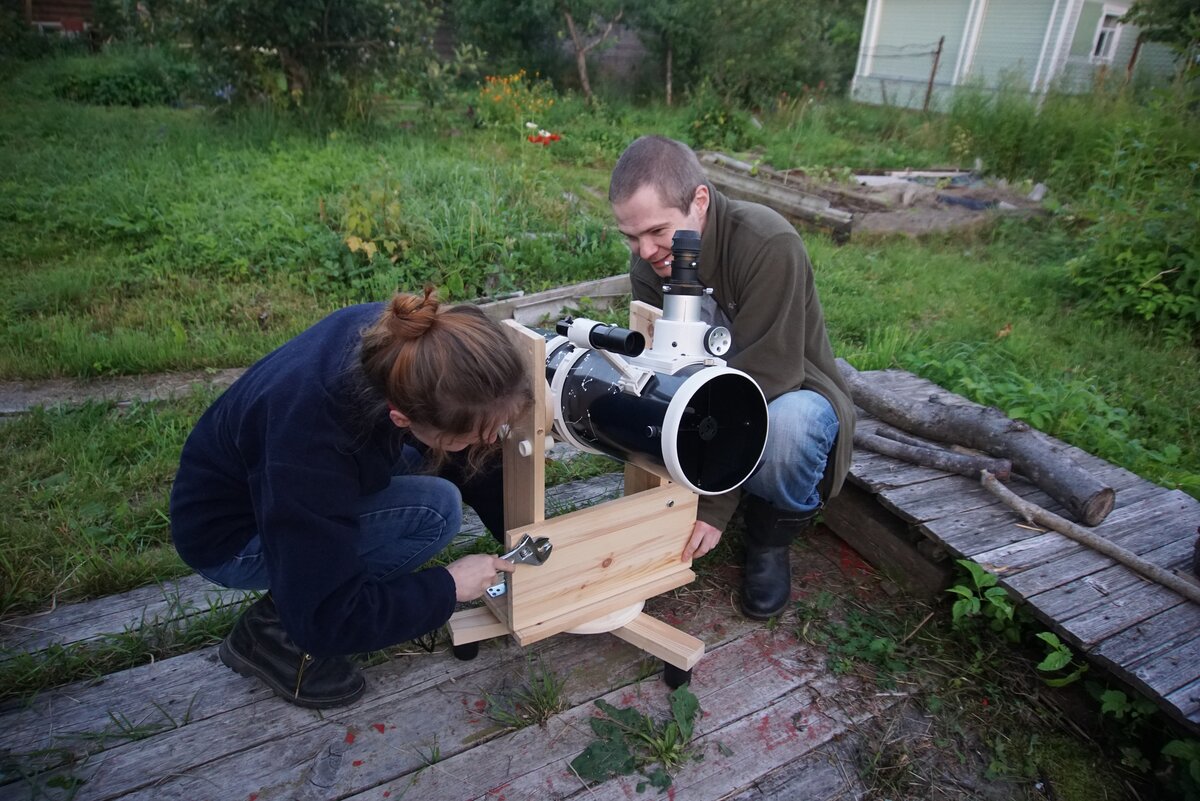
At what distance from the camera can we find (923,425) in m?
2.74

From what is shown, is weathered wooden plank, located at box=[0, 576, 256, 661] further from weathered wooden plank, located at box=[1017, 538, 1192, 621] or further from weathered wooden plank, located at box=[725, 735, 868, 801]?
weathered wooden plank, located at box=[1017, 538, 1192, 621]

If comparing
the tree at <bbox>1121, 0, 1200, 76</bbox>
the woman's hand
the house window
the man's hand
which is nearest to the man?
A: the man's hand

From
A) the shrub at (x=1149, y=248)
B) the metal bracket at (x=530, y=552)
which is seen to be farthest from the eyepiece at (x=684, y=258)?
the shrub at (x=1149, y=248)

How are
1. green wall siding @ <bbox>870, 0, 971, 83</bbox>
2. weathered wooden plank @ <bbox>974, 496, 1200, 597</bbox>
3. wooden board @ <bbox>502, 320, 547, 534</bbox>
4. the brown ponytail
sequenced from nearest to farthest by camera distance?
the brown ponytail < wooden board @ <bbox>502, 320, 547, 534</bbox> < weathered wooden plank @ <bbox>974, 496, 1200, 597</bbox> < green wall siding @ <bbox>870, 0, 971, 83</bbox>

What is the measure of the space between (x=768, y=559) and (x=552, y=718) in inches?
32.2

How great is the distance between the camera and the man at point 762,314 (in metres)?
1.99

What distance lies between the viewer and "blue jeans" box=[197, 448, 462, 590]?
5.74 feet

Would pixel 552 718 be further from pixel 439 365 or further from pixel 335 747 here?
pixel 439 365

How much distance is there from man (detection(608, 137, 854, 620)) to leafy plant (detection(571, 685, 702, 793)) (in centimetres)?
41

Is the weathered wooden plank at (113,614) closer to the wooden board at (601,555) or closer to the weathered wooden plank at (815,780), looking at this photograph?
the wooden board at (601,555)

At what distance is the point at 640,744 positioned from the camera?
5.83 feet

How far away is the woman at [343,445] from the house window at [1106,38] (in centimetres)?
1639

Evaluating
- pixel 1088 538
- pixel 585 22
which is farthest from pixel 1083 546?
pixel 585 22

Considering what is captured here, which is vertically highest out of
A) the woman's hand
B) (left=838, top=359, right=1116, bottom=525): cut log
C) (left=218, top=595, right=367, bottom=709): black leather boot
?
the woman's hand
